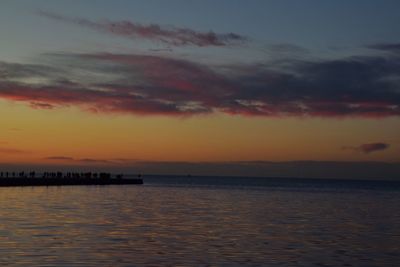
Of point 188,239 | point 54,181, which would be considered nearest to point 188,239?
point 188,239

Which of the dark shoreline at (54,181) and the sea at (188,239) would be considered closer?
the sea at (188,239)

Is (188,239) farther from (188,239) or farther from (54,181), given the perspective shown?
(54,181)

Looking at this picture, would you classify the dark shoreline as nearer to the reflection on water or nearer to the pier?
the pier

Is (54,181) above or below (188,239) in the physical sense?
above

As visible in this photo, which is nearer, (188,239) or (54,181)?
(188,239)

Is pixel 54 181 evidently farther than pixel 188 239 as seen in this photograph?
Yes

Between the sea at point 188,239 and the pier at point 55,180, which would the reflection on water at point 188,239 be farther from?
the pier at point 55,180

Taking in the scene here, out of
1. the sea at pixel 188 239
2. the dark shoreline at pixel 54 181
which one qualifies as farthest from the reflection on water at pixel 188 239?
the dark shoreline at pixel 54 181

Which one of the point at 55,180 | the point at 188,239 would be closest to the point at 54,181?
the point at 55,180

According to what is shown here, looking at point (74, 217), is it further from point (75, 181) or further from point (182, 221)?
point (75, 181)

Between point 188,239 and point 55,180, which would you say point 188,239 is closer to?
point 188,239

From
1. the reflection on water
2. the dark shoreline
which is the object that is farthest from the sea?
the dark shoreline

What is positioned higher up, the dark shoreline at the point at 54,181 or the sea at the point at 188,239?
the dark shoreline at the point at 54,181

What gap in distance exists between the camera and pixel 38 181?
122 meters
